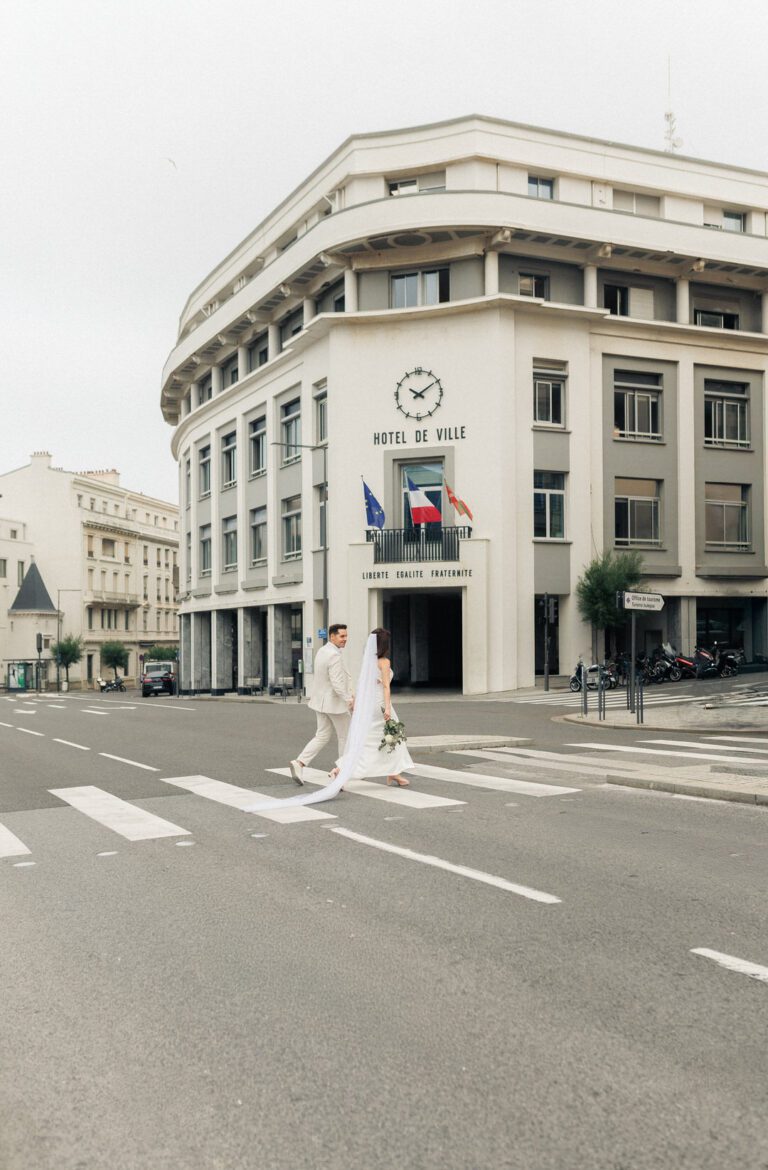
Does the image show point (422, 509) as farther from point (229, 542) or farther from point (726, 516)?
point (229, 542)

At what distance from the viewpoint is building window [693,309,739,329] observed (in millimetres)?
41000

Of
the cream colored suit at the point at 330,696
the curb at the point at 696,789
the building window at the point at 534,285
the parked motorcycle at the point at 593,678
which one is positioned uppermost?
the building window at the point at 534,285

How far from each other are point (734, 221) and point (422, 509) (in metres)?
18.5

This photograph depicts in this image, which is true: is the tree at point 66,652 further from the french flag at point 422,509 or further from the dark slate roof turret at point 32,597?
the french flag at point 422,509

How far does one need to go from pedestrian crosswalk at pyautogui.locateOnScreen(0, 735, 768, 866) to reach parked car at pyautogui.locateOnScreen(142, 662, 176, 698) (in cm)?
4284

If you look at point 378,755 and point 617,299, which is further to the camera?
point 617,299

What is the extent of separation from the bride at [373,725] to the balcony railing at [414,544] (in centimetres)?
2507

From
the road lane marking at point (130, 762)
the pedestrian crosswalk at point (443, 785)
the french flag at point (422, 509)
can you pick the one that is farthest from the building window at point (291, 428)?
the pedestrian crosswalk at point (443, 785)

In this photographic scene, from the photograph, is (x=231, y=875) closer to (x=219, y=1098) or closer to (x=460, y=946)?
(x=460, y=946)

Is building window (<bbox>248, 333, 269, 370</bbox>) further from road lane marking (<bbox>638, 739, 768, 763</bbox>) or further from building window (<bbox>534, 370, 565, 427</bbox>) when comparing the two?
road lane marking (<bbox>638, 739, 768, 763</bbox>)

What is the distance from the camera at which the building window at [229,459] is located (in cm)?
5033

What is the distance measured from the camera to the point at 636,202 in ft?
133

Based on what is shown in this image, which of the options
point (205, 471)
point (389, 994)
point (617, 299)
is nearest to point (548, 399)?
point (617, 299)

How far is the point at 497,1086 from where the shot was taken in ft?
11.8
